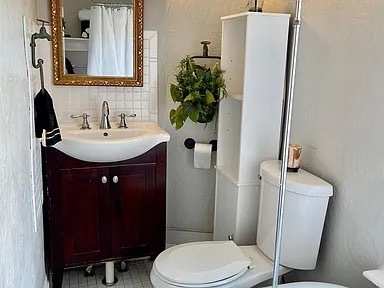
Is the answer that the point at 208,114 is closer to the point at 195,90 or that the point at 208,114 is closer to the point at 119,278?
the point at 195,90

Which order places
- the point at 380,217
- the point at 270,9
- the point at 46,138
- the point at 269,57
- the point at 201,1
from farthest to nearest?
the point at 201,1
the point at 270,9
the point at 269,57
the point at 46,138
the point at 380,217

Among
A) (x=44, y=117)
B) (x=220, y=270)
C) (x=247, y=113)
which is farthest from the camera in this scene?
(x=247, y=113)

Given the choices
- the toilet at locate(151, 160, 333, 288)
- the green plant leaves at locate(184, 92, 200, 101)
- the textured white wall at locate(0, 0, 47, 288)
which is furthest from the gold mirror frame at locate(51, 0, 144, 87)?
the toilet at locate(151, 160, 333, 288)

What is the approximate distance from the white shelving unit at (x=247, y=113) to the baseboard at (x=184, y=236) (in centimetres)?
39

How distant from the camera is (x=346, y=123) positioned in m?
1.73

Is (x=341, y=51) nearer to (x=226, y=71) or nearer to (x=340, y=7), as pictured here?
(x=340, y=7)

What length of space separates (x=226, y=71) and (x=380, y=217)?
1.16 meters

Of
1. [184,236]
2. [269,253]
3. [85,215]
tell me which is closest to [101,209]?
[85,215]

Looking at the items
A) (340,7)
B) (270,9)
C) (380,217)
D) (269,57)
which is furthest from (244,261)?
(270,9)

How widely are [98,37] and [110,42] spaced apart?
0.25 ft

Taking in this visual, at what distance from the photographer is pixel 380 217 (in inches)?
61.1

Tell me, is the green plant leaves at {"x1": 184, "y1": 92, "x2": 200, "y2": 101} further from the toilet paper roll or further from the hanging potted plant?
the toilet paper roll

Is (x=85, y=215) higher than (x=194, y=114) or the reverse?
the reverse

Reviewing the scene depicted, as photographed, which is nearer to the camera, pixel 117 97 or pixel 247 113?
pixel 247 113
